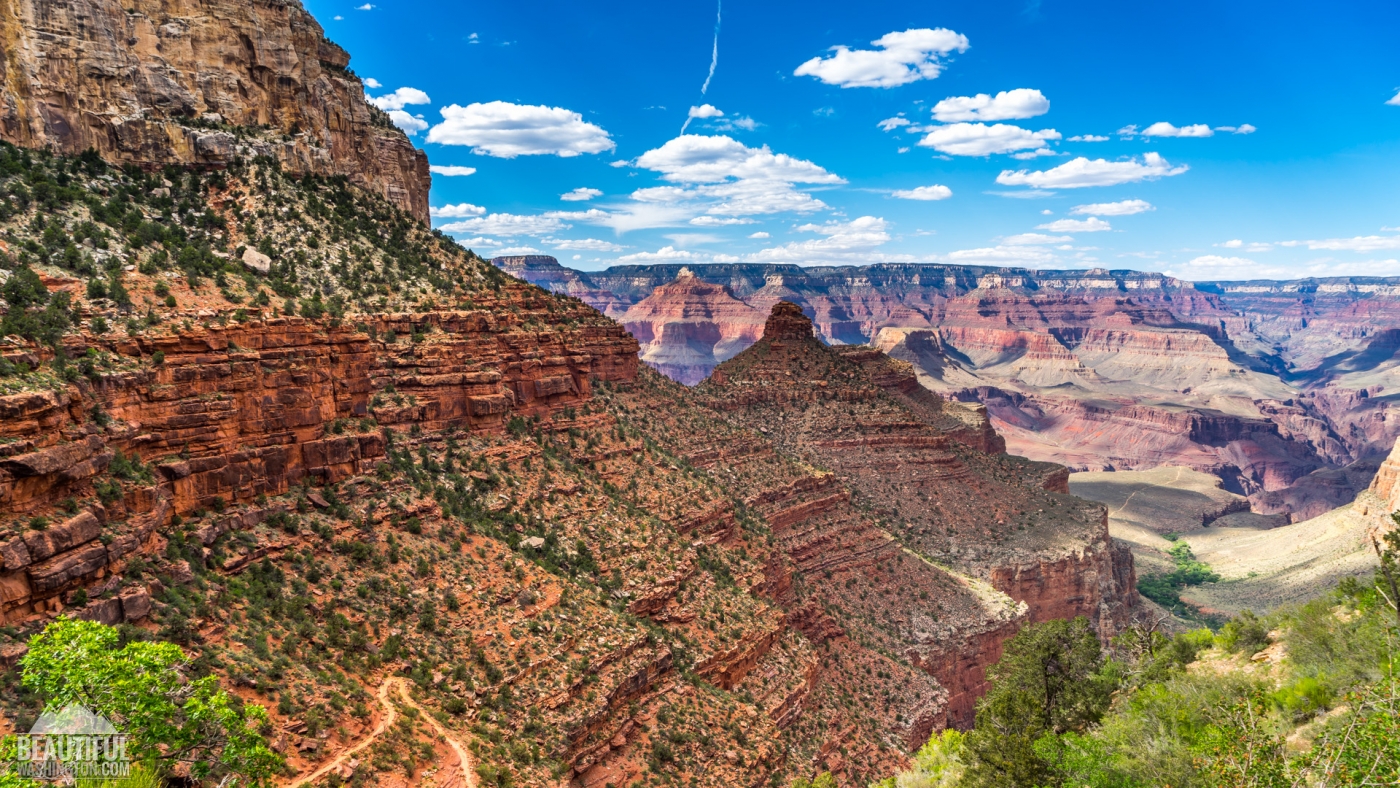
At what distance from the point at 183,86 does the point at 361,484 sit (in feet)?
78.0

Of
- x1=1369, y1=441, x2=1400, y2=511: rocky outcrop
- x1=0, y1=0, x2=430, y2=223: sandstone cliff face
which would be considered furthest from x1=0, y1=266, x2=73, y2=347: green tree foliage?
x1=1369, y1=441, x2=1400, y2=511: rocky outcrop

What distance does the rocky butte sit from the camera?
24.4 metres

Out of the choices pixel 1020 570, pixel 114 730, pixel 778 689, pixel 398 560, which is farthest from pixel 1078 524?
pixel 114 730

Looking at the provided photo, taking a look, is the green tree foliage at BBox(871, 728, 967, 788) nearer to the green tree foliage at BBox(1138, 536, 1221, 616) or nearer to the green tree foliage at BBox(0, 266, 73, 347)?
the green tree foliage at BBox(0, 266, 73, 347)

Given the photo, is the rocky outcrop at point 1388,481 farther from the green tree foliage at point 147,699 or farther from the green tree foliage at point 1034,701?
the green tree foliage at point 147,699

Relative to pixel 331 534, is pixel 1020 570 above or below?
below

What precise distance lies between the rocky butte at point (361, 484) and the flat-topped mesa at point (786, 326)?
1486 inches

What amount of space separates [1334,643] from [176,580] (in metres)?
39.6

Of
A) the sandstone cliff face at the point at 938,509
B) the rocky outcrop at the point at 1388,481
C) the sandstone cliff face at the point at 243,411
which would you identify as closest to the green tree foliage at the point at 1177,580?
the sandstone cliff face at the point at 938,509

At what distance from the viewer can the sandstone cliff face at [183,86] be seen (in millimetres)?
35344

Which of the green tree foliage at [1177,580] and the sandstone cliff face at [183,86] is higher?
the sandstone cliff face at [183,86]

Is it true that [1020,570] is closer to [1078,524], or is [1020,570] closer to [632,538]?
[1078,524]

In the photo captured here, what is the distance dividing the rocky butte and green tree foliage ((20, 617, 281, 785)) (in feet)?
11.6

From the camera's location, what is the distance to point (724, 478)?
6253cm
